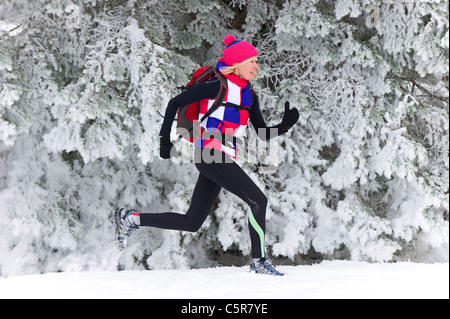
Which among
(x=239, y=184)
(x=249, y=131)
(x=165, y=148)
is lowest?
(x=249, y=131)

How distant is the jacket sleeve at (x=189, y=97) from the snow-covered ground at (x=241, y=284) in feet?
4.03

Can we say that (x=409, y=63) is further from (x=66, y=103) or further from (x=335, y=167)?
(x=66, y=103)

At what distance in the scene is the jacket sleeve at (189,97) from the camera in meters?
3.69

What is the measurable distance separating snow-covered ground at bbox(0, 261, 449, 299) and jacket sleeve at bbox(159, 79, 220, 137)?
4.03ft

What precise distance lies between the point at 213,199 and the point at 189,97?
3.03 ft

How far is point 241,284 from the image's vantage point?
375 cm

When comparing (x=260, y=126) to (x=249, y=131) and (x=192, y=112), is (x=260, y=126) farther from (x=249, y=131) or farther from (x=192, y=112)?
(x=249, y=131)

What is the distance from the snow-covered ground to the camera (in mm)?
3469

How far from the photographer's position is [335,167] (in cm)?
673

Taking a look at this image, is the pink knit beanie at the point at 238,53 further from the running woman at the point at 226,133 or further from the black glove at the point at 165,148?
the black glove at the point at 165,148

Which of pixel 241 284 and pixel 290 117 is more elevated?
pixel 290 117

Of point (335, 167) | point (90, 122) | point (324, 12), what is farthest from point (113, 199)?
point (324, 12)

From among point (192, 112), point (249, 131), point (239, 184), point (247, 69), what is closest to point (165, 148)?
point (192, 112)
